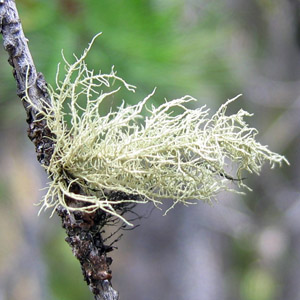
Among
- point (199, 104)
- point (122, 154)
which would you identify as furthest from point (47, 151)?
point (199, 104)

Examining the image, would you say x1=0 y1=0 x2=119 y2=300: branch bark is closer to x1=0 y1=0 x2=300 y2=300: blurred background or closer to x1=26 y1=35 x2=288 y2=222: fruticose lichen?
x1=26 y1=35 x2=288 y2=222: fruticose lichen

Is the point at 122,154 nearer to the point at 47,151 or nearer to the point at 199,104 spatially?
the point at 47,151

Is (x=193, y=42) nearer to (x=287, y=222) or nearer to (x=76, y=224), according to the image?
(x=76, y=224)

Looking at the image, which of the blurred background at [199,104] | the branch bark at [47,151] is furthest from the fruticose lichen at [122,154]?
the blurred background at [199,104]

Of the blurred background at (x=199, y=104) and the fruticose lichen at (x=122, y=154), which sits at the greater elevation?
the blurred background at (x=199, y=104)

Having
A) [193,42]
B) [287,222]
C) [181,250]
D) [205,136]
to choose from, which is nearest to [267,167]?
[287,222]

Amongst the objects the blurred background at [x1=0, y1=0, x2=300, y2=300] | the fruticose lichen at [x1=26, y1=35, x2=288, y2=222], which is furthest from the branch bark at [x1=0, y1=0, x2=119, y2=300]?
the blurred background at [x1=0, y1=0, x2=300, y2=300]

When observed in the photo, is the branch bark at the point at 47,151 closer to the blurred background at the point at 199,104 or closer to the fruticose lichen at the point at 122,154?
the fruticose lichen at the point at 122,154
